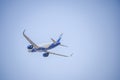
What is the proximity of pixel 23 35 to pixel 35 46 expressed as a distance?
7286 millimetres

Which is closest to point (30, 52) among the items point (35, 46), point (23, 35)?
point (35, 46)

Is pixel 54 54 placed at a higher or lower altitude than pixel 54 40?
lower

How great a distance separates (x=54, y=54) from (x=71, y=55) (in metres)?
7.50

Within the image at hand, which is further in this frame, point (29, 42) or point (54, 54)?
point (54, 54)

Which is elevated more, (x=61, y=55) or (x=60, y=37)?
(x=60, y=37)

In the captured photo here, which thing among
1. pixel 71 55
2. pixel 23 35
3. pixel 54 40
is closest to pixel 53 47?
pixel 54 40

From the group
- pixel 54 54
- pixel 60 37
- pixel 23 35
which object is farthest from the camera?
pixel 54 54

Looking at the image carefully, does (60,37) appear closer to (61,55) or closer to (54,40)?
(54,40)

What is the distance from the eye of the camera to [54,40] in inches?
3108

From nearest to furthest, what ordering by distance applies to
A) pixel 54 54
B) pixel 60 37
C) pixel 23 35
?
1. pixel 23 35
2. pixel 60 37
3. pixel 54 54

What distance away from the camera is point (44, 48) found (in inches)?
3137

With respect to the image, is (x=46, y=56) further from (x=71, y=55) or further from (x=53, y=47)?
(x=71, y=55)

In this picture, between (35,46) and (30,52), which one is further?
(30,52)

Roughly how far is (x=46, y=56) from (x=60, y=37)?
9.36 meters
